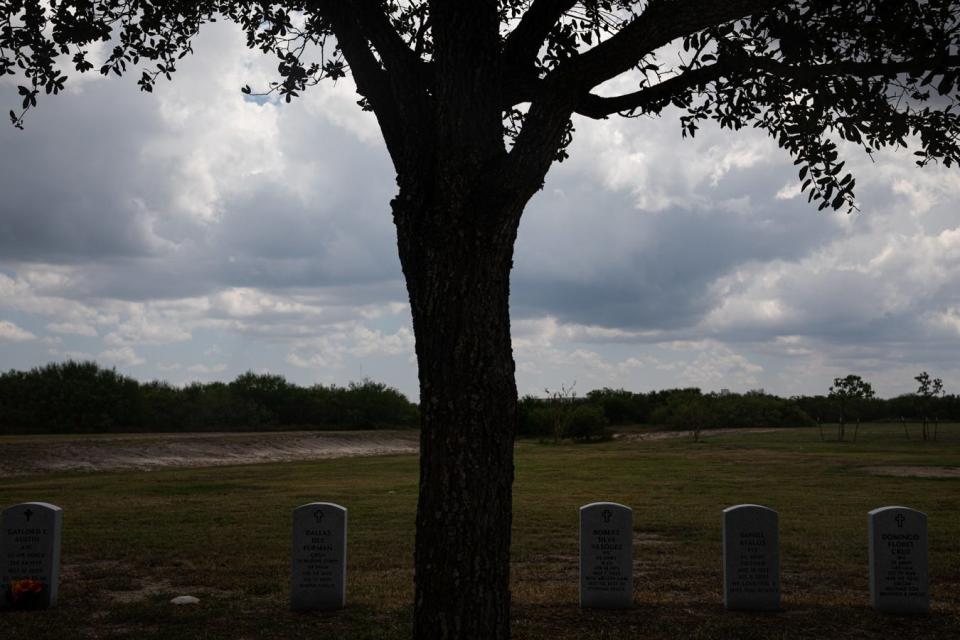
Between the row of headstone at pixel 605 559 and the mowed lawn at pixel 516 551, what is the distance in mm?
253

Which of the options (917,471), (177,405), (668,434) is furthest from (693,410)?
(177,405)

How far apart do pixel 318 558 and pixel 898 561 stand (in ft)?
21.7

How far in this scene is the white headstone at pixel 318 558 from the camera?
970cm

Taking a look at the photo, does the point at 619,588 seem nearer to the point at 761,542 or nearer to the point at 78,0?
the point at 761,542

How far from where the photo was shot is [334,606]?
381 inches

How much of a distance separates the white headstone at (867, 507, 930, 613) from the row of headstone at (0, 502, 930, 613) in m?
0.01

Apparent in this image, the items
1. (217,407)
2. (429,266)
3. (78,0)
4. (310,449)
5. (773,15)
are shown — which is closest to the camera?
(429,266)

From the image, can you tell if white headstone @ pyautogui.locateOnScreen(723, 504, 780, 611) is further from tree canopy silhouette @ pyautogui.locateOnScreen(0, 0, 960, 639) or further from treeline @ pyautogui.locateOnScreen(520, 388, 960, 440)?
treeline @ pyautogui.locateOnScreen(520, 388, 960, 440)

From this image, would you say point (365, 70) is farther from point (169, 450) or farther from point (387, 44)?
point (169, 450)

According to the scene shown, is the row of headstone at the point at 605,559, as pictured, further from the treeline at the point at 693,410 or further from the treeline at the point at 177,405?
the treeline at the point at 693,410

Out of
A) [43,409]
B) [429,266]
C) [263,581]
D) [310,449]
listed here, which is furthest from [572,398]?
[429,266]

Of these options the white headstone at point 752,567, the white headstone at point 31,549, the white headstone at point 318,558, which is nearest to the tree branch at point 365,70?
the white headstone at point 318,558

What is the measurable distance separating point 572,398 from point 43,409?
110 feet

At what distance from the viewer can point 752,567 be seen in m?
9.80
